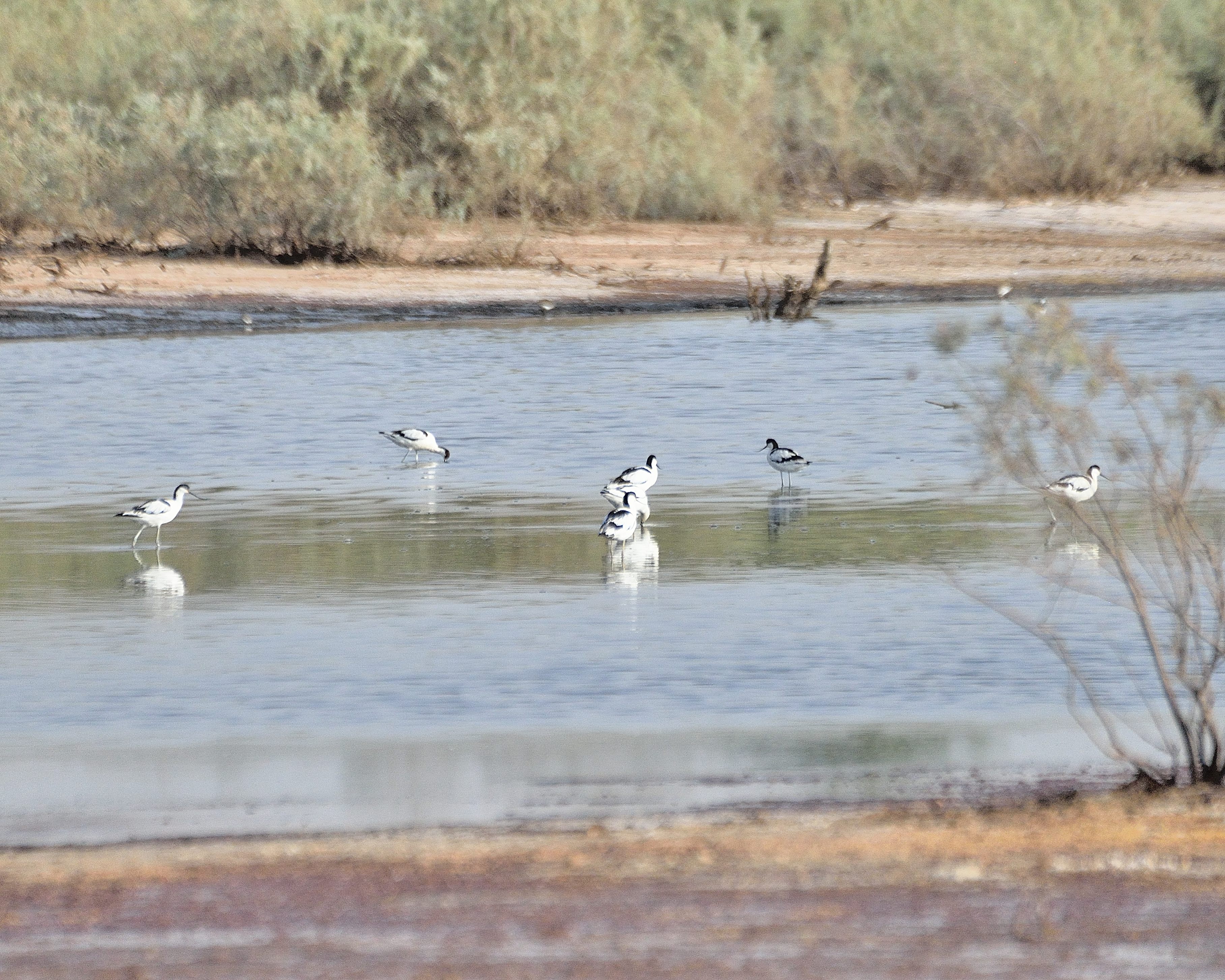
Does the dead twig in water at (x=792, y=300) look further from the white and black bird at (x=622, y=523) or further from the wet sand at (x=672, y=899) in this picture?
the wet sand at (x=672, y=899)

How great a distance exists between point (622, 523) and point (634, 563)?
0.27 meters

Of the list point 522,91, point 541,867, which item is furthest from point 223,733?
point 522,91

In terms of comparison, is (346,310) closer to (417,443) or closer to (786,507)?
(417,443)

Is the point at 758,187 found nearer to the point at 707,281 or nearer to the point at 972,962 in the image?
the point at 707,281

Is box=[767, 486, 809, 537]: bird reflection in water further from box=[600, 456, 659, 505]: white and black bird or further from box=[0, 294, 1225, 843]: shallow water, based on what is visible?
box=[600, 456, 659, 505]: white and black bird

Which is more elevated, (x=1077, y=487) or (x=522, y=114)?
(x=522, y=114)

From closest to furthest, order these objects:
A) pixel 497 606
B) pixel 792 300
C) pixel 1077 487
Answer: pixel 497 606
pixel 1077 487
pixel 792 300

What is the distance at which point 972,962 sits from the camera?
4.74 metres

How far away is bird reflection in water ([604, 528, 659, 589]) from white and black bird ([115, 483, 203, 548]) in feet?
7.46

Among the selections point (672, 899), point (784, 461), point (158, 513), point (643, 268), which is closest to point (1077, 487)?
point (784, 461)

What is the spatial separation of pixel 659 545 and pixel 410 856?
5735 mm

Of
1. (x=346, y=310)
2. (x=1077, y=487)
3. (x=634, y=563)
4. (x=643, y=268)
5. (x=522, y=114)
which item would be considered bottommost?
(x=346, y=310)

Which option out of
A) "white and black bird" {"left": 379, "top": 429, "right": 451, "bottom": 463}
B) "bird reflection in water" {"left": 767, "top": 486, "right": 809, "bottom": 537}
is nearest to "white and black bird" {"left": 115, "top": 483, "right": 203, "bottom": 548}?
"white and black bird" {"left": 379, "top": 429, "right": 451, "bottom": 463}

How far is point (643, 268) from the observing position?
26.1 m
